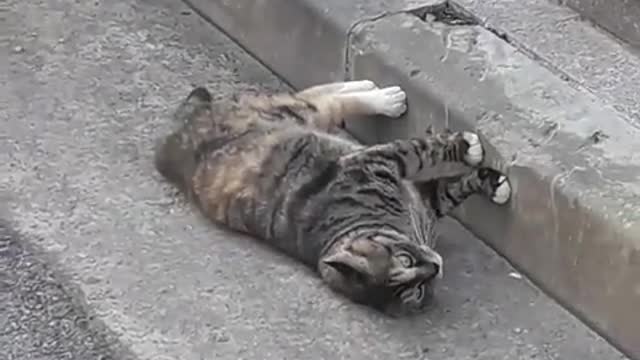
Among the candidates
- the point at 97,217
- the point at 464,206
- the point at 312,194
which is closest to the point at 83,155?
the point at 97,217

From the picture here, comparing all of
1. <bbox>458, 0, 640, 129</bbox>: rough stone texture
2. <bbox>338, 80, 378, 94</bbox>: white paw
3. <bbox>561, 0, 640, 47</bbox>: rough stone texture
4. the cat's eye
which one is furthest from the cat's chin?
<bbox>561, 0, 640, 47</bbox>: rough stone texture

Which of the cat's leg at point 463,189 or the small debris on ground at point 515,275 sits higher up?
the cat's leg at point 463,189

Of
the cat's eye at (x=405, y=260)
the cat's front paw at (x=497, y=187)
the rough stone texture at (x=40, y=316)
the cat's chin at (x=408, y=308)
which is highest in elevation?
the cat's front paw at (x=497, y=187)

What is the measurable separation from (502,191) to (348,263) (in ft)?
1.84

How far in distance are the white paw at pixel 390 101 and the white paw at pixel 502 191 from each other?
1.68 ft

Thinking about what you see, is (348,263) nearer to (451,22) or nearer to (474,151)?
(474,151)

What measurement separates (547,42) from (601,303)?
1335mm

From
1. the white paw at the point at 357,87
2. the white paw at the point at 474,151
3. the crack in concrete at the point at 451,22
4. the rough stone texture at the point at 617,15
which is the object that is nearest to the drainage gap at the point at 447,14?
the crack in concrete at the point at 451,22

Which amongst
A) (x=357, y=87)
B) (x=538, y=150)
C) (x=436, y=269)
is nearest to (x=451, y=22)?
(x=357, y=87)

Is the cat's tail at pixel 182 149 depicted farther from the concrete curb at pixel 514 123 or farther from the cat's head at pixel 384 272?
the cat's head at pixel 384 272

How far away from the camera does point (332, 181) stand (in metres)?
4.91

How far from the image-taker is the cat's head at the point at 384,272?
15.0 ft

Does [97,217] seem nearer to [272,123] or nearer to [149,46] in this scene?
[272,123]

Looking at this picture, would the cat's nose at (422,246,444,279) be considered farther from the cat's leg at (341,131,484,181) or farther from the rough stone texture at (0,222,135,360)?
the rough stone texture at (0,222,135,360)
